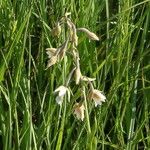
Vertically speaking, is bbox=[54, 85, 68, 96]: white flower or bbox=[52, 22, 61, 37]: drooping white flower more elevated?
bbox=[52, 22, 61, 37]: drooping white flower

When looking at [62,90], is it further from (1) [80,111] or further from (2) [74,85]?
(2) [74,85]

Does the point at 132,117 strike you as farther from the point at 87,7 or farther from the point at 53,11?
the point at 53,11

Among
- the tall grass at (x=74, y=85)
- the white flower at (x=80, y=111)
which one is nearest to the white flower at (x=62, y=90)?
the white flower at (x=80, y=111)

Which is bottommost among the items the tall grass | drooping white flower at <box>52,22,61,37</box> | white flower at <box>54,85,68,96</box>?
the tall grass

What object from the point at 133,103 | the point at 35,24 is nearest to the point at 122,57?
the point at 133,103

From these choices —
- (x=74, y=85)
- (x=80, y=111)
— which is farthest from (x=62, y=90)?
→ (x=74, y=85)

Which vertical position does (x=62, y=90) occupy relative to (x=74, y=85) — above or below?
above

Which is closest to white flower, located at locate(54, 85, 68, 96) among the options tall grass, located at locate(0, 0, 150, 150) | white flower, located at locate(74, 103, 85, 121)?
white flower, located at locate(74, 103, 85, 121)

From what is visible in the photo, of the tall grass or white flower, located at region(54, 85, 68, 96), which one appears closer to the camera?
white flower, located at region(54, 85, 68, 96)

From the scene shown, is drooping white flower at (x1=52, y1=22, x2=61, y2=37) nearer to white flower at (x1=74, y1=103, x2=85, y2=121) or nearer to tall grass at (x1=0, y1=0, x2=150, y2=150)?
white flower at (x1=74, y1=103, x2=85, y2=121)
